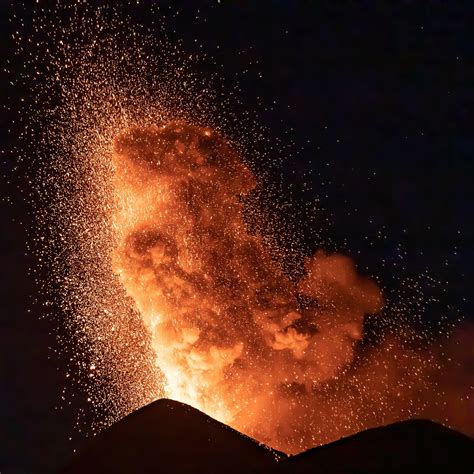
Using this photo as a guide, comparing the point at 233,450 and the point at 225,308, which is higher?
the point at 225,308

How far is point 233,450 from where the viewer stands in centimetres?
286

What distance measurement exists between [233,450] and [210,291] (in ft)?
23.3

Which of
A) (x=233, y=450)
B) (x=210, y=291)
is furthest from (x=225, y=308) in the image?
(x=233, y=450)

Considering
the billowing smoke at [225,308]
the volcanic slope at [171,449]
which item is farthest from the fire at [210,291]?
the volcanic slope at [171,449]

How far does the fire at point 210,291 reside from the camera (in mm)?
9250

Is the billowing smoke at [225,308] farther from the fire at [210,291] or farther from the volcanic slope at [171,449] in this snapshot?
the volcanic slope at [171,449]

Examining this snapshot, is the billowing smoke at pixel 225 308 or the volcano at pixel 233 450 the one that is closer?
the volcano at pixel 233 450

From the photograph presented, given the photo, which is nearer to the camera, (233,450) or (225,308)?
(233,450)

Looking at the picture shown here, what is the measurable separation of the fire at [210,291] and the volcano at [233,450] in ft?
19.8

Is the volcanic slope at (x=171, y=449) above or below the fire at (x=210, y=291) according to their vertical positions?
below

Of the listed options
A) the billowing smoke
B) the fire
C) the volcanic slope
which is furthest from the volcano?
the fire

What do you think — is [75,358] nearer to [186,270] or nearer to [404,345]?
[186,270]

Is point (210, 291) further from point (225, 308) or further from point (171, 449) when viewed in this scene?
point (171, 449)

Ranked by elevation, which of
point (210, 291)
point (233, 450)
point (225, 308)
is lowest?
point (233, 450)
